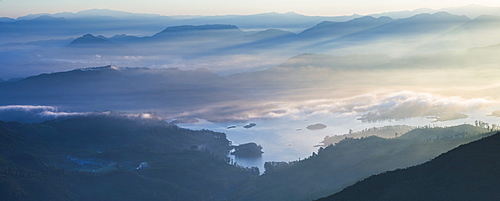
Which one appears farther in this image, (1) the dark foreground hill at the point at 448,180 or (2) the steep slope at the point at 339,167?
(2) the steep slope at the point at 339,167

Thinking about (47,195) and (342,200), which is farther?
(47,195)

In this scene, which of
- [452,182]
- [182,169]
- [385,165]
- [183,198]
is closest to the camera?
[452,182]

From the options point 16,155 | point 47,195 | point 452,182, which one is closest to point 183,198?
point 47,195

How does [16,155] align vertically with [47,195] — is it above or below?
above

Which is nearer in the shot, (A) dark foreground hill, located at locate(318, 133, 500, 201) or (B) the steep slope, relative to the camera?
(A) dark foreground hill, located at locate(318, 133, 500, 201)

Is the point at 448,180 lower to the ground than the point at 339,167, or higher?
higher

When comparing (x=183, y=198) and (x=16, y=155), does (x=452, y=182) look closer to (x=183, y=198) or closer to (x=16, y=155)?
(x=183, y=198)

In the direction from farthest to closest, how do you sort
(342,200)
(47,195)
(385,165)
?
(47,195) → (385,165) → (342,200)

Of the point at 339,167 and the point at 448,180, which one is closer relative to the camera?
the point at 448,180
